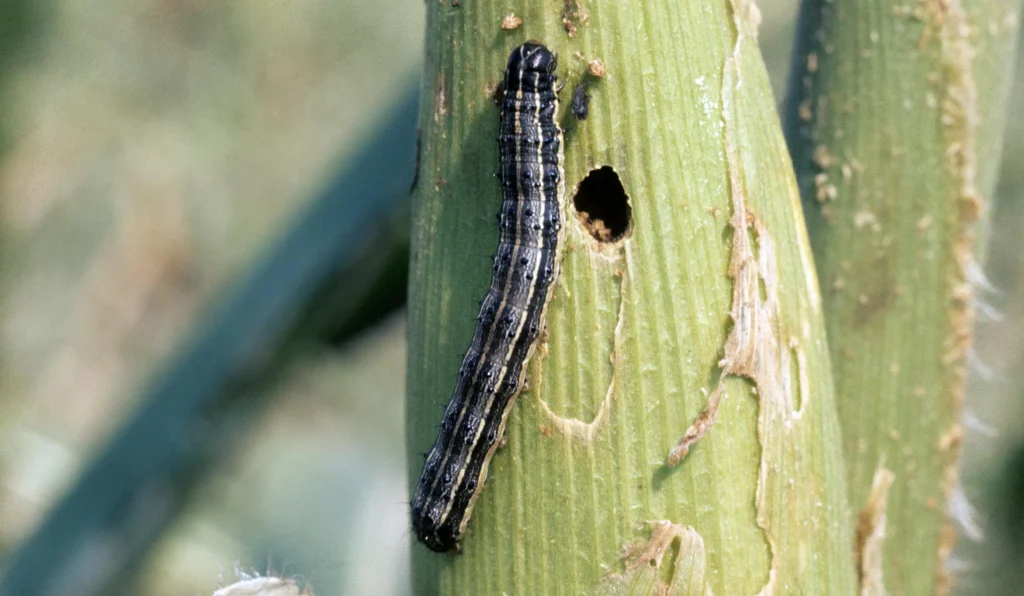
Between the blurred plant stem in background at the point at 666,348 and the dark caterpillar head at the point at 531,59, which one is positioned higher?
the dark caterpillar head at the point at 531,59

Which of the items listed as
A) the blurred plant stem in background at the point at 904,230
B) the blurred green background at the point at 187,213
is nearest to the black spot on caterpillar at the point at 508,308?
the blurred plant stem in background at the point at 904,230

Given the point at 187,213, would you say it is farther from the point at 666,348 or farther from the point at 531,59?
the point at 666,348

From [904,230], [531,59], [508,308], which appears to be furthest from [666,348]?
[904,230]

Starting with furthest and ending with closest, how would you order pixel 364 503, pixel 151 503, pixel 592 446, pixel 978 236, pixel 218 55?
pixel 218 55, pixel 364 503, pixel 151 503, pixel 978 236, pixel 592 446

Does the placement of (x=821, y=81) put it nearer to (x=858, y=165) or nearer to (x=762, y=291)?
(x=858, y=165)

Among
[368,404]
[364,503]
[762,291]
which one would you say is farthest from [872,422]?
[368,404]

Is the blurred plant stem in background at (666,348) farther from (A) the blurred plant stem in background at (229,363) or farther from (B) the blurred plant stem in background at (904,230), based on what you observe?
(A) the blurred plant stem in background at (229,363)
